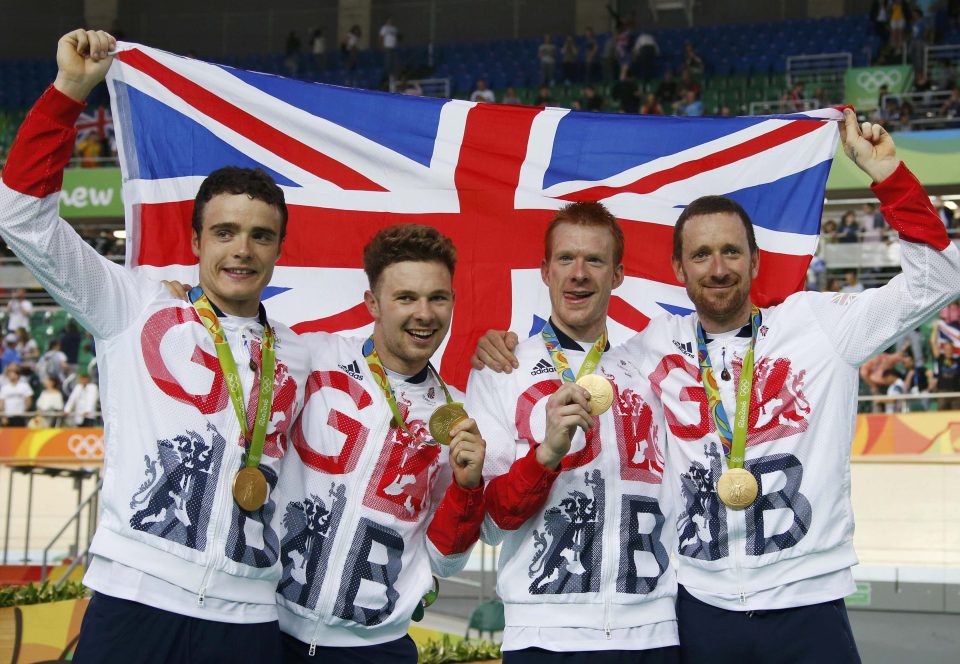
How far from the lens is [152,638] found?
2.73 m

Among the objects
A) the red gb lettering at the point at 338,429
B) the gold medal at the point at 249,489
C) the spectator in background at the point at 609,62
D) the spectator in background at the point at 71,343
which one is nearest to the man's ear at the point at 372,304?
the red gb lettering at the point at 338,429

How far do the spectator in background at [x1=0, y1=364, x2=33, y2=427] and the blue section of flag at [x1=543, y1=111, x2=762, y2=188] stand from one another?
12.2 metres

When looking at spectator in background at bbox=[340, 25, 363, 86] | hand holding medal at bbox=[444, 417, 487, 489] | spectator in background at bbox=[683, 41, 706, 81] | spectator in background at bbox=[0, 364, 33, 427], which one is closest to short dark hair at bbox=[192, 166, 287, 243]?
hand holding medal at bbox=[444, 417, 487, 489]

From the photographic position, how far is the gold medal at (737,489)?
299 centimetres

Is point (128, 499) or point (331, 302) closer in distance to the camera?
point (128, 499)

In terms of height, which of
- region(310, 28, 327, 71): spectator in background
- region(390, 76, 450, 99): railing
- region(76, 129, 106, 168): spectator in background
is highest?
region(310, 28, 327, 71): spectator in background

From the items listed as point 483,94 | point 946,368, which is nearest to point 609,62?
point 483,94

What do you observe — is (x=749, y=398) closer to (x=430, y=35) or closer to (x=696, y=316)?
(x=696, y=316)

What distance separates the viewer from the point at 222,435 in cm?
290

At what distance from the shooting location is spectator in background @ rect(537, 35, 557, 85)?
21453mm

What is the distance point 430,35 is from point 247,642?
73.5 ft

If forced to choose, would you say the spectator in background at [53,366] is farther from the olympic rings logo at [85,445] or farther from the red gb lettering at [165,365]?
the red gb lettering at [165,365]

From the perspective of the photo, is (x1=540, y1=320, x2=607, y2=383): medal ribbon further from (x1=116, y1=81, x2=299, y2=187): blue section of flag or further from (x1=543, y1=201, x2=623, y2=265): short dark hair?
(x1=116, y1=81, x2=299, y2=187): blue section of flag

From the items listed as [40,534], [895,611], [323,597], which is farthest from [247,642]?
[40,534]
